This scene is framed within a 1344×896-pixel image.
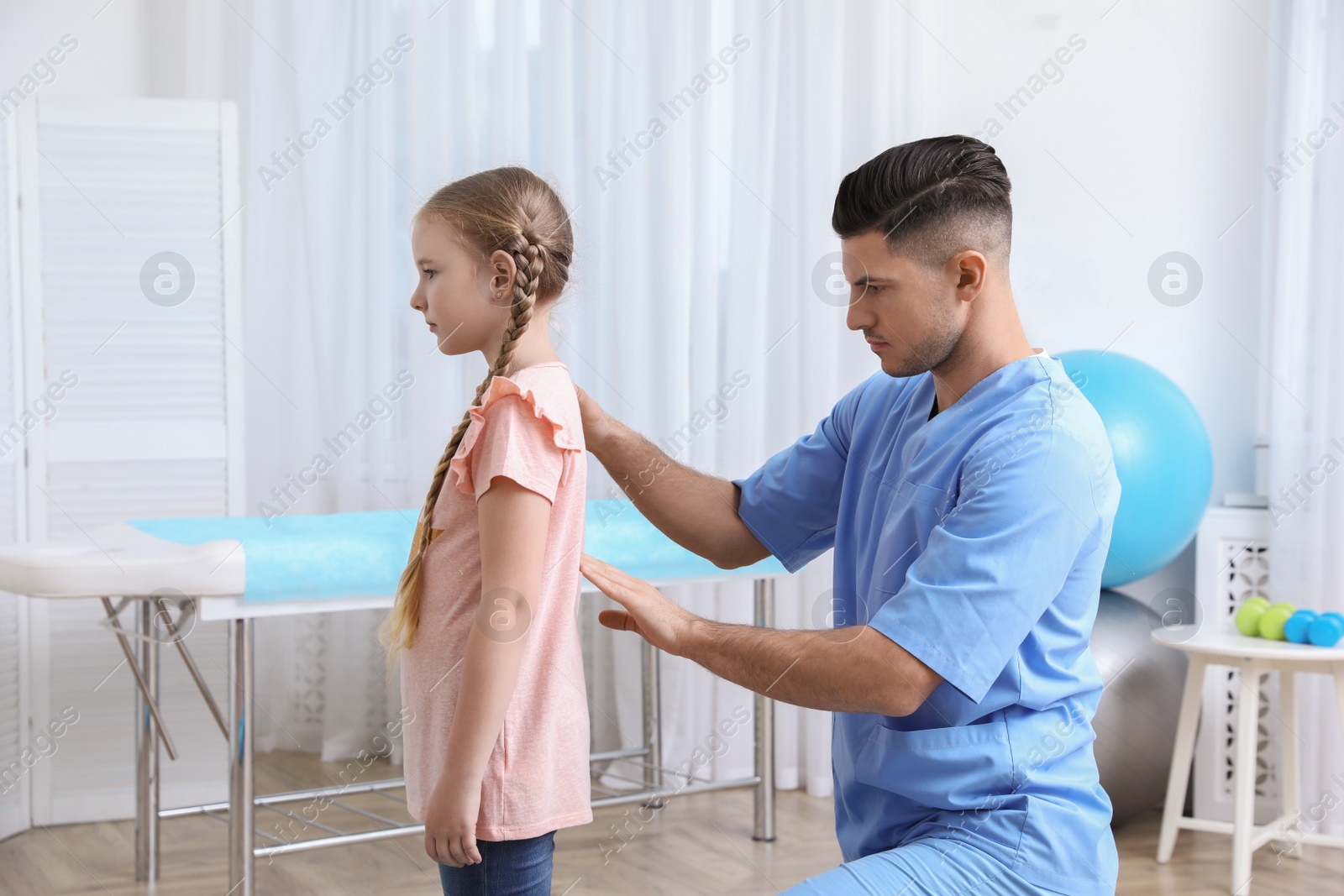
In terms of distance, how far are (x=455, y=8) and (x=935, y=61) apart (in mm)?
1192

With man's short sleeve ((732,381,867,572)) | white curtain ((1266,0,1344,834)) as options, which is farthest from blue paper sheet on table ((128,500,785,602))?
white curtain ((1266,0,1344,834))

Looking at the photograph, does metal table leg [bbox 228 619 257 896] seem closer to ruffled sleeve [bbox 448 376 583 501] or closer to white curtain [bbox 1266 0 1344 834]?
ruffled sleeve [bbox 448 376 583 501]

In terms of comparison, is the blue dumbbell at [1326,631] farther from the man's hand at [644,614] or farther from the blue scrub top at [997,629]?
the man's hand at [644,614]

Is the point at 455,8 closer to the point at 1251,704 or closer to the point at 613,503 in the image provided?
the point at 613,503

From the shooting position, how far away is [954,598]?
37.5 inches

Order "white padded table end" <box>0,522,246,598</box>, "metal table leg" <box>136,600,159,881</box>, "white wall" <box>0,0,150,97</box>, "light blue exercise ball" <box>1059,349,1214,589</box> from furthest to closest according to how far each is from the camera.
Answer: "white wall" <box>0,0,150,97</box> → "light blue exercise ball" <box>1059,349,1214,589</box> → "metal table leg" <box>136,600,159,881</box> → "white padded table end" <box>0,522,246,598</box>

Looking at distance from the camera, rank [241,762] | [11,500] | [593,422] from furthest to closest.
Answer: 1. [11,500]
2. [241,762]
3. [593,422]

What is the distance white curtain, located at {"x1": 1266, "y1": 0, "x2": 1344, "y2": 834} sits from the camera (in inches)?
95.1

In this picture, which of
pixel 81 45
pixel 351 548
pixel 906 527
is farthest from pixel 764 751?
pixel 81 45

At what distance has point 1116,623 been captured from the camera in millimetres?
2416

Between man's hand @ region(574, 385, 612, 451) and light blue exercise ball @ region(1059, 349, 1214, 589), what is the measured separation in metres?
1.38

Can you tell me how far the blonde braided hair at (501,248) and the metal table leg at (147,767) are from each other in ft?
4.08

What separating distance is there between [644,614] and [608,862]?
147 cm

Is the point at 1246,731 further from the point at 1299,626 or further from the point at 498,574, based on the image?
the point at 498,574
